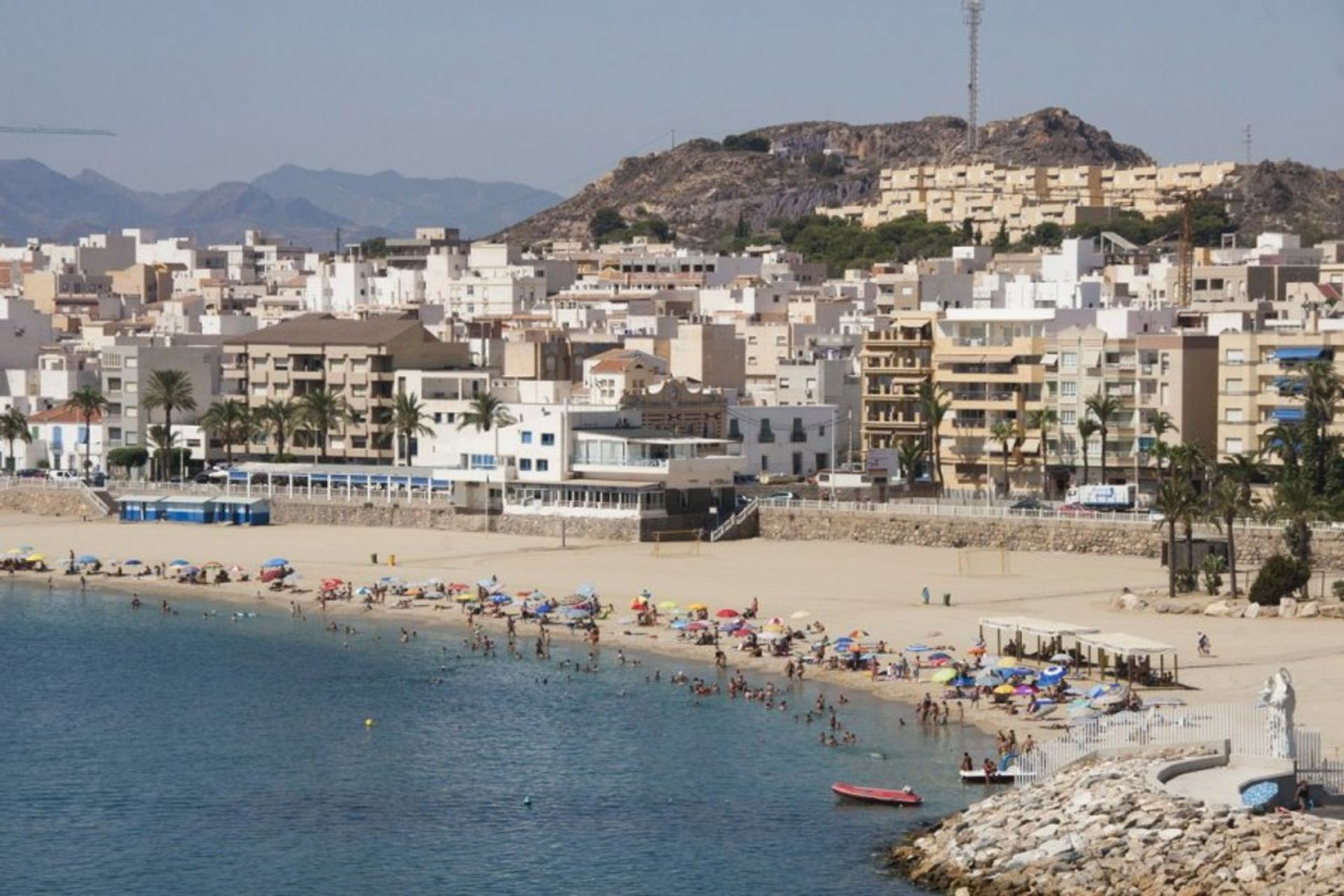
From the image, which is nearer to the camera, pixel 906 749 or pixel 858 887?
pixel 858 887

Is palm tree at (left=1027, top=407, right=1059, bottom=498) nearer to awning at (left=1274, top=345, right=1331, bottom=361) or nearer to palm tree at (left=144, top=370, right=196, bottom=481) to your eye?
awning at (left=1274, top=345, right=1331, bottom=361)

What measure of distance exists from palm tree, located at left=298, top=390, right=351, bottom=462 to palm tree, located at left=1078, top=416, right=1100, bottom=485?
34.7 meters

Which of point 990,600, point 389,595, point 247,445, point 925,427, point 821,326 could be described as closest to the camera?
point 990,600

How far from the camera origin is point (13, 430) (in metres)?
123

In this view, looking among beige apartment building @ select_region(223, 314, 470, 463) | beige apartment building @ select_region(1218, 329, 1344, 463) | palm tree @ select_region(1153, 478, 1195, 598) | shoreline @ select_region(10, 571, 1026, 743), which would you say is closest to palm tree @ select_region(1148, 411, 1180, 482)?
beige apartment building @ select_region(1218, 329, 1344, 463)

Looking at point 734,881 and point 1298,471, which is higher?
point 1298,471

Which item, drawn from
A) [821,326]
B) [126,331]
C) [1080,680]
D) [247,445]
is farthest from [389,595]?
[126,331]

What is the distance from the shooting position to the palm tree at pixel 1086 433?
9806 centimetres

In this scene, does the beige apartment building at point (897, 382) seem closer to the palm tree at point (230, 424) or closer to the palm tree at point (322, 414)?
the palm tree at point (322, 414)

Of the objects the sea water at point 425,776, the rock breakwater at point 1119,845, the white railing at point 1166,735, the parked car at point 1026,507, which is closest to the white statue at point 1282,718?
the white railing at point 1166,735

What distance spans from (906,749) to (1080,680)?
7.30 m

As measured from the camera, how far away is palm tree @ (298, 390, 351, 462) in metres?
115

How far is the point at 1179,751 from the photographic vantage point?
→ 47.7 meters

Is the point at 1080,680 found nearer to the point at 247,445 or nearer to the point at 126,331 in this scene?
the point at 247,445
